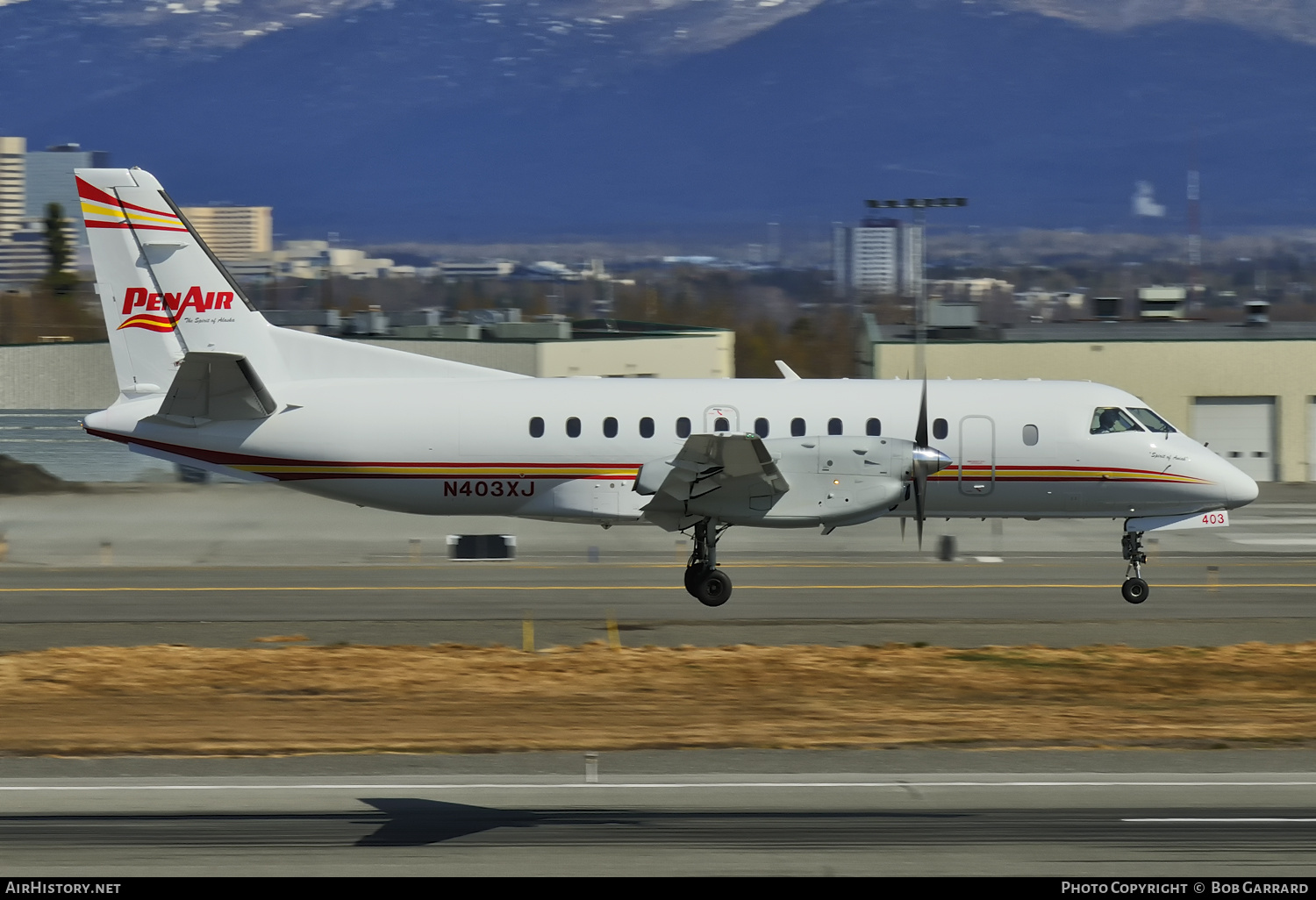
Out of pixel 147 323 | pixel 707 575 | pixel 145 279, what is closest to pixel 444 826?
pixel 707 575

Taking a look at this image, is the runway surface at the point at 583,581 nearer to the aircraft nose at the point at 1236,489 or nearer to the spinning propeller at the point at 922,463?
the aircraft nose at the point at 1236,489

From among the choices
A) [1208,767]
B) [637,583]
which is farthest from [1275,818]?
[637,583]

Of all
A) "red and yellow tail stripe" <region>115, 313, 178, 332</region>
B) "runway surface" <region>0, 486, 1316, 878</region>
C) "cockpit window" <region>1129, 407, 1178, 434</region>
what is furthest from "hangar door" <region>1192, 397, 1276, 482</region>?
"red and yellow tail stripe" <region>115, 313, 178, 332</region>

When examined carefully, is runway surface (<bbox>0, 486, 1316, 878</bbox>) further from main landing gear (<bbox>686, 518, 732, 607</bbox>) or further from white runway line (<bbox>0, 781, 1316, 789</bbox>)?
main landing gear (<bbox>686, 518, 732, 607</bbox>)

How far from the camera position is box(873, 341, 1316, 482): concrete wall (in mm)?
47938

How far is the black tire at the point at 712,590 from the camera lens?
24.0 meters

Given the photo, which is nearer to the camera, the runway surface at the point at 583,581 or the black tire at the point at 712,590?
the runway surface at the point at 583,581

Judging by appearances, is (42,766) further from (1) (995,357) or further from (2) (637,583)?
(1) (995,357)

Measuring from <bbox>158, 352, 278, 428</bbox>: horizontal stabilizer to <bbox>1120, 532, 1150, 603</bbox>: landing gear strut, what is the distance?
15258 mm

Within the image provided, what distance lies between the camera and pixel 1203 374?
4825 cm

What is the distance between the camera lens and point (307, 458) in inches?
959

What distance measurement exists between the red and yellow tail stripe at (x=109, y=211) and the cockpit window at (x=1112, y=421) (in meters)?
17.0

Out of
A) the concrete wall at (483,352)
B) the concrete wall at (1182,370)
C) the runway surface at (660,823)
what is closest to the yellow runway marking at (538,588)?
the runway surface at (660,823)

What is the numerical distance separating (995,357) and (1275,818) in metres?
37.3
